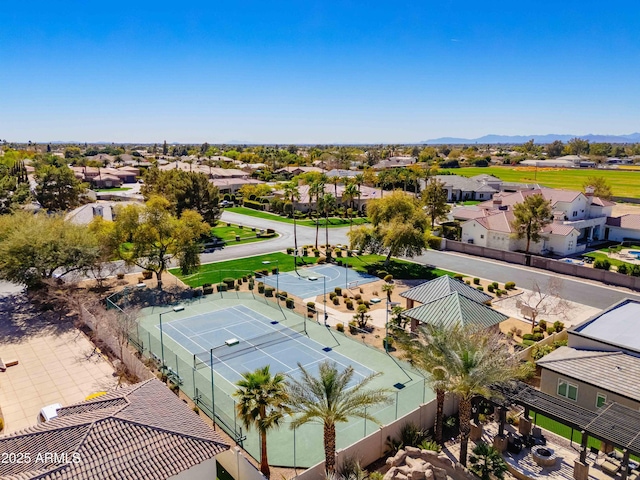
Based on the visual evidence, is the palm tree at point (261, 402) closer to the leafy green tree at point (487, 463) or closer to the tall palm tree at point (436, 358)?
the tall palm tree at point (436, 358)

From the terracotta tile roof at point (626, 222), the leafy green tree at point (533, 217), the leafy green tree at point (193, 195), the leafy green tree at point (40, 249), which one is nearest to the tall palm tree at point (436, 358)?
the leafy green tree at point (40, 249)

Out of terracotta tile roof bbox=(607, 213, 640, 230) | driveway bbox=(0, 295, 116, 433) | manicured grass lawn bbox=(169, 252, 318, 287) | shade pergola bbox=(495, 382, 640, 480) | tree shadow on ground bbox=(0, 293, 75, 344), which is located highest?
terracotta tile roof bbox=(607, 213, 640, 230)

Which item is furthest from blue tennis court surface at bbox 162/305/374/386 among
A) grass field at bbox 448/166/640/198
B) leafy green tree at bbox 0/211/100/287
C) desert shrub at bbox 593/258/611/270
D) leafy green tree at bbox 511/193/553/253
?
grass field at bbox 448/166/640/198

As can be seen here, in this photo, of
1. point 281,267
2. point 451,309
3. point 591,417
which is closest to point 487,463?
point 591,417

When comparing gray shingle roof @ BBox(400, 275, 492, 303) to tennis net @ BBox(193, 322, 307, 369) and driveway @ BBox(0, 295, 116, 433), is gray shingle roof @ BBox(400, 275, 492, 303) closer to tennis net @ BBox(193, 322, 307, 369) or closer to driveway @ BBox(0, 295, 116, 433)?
tennis net @ BBox(193, 322, 307, 369)

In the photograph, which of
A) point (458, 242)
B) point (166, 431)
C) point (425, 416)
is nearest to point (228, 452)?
point (166, 431)

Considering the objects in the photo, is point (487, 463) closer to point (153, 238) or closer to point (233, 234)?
point (153, 238)
